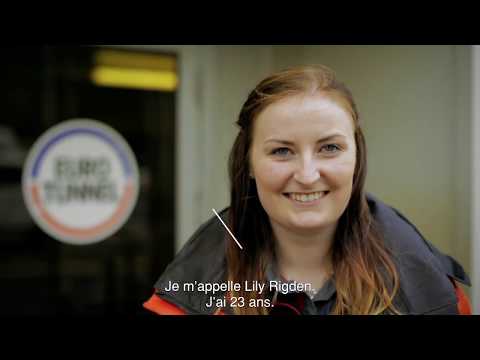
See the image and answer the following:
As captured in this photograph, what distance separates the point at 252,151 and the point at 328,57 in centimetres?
39

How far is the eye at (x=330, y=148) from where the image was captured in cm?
144

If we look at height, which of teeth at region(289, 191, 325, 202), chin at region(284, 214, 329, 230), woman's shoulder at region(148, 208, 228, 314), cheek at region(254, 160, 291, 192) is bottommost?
woman's shoulder at region(148, 208, 228, 314)

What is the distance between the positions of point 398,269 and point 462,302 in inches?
10.9

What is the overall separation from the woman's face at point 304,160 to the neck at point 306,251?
0.07 feet

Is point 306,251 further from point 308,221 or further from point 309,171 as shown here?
point 309,171

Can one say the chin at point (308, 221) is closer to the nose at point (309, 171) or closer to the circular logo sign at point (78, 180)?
the nose at point (309, 171)

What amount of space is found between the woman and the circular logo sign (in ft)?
1.95

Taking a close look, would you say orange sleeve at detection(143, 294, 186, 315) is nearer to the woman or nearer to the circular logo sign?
the woman

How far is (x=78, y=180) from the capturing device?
2045 mm

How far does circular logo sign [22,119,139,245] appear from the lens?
2025 millimetres

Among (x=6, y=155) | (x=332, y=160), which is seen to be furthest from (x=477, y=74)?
(x=6, y=155)

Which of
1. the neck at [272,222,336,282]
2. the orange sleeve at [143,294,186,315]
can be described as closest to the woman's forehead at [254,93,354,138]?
the neck at [272,222,336,282]

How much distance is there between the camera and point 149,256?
2160 mm
